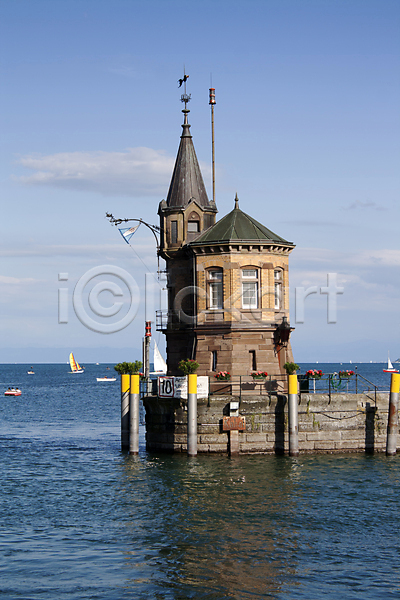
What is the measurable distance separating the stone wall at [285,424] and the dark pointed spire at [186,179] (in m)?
14.8

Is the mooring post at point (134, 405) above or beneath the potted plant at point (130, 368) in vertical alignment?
beneath

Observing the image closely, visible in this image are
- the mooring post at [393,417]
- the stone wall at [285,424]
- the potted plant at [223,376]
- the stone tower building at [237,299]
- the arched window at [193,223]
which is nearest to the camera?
the stone wall at [285,424]

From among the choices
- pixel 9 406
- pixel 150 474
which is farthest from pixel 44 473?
pixel 9 406

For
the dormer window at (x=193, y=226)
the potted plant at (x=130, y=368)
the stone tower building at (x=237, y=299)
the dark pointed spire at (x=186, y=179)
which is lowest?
the potted plant at (x=130, y=368)

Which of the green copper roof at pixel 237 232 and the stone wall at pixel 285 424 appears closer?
the stone wall at pixel 285 424

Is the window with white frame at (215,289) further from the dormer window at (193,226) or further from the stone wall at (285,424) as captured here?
the stone wall at (285,424)

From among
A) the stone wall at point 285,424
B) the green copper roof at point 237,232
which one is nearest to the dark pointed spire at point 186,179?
the green copper roof at point 237,232

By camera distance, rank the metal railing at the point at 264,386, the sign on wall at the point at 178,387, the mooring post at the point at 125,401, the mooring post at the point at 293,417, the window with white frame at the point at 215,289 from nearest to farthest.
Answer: the mooring post at the point at 293,417 < the sign on wall at the point at 178,387 < the metal railing at the point at 264,386 < the mooring post at the point at 125,401 < the window with white frame at the point at 215,289

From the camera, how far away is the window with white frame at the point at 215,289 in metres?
45.0

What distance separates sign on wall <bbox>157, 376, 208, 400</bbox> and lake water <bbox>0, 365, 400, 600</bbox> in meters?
3.43

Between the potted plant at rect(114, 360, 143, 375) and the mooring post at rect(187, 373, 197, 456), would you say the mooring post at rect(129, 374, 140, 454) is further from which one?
the mooring post at rect(187, 373, 197, 456)

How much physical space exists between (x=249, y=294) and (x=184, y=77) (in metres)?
17.2

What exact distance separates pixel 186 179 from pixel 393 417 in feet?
68.3

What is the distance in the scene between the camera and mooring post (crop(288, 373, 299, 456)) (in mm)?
39031
